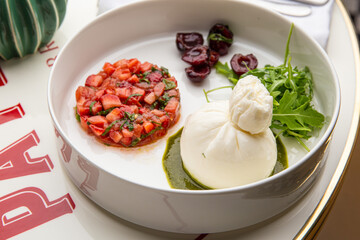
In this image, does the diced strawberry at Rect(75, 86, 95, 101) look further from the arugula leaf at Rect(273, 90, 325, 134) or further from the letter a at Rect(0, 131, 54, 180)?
the arugula leaf at Rect(273, 90, 325, 134)

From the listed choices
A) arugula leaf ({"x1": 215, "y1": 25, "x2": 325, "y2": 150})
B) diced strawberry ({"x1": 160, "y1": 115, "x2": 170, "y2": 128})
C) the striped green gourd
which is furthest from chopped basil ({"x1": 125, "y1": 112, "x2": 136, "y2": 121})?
the striped green gourd

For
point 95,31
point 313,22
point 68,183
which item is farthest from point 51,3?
point 313,22

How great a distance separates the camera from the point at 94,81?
5.86 feet

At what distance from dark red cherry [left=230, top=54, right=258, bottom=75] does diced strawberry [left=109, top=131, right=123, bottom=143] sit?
59 centimetres

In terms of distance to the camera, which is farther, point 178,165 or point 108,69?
point 108,69

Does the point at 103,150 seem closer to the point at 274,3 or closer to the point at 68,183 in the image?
the point at 68,183

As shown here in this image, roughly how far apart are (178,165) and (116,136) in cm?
25

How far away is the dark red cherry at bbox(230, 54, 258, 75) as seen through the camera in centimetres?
186

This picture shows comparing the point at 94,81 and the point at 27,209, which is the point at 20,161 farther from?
the point at 94,81

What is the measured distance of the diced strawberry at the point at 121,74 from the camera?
1.80 metres

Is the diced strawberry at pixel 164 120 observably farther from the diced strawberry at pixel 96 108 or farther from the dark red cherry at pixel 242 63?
the dark red cherry at pixel 242 63

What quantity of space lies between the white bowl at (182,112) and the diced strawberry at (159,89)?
11 cm

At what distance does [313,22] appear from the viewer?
6.56 feet

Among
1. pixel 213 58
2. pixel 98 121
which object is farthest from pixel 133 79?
pixel 213 58
